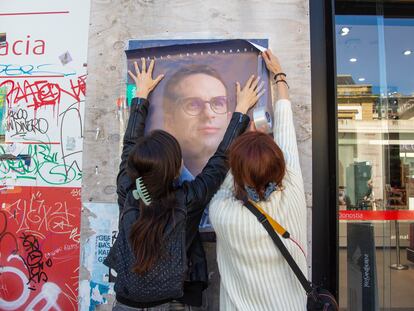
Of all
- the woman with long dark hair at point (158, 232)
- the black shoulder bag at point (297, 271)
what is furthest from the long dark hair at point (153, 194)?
the black shoulder bag at point (297, 271)

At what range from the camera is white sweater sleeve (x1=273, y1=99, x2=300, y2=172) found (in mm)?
2084

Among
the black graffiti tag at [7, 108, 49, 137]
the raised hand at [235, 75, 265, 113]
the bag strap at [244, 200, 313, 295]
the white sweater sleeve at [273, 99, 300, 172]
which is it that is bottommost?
the bag strap at [244, 200, 313, 295]

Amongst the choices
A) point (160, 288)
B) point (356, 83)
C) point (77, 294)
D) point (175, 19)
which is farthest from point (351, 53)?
point (77, 294)

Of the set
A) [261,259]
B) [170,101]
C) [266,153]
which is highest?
[170,101]

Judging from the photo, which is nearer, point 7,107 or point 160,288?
point 160,288

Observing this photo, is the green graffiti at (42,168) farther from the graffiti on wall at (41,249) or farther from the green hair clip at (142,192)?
the green hair clip at (142,192)

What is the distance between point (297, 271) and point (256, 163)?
0.51m

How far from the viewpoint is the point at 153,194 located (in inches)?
73.5

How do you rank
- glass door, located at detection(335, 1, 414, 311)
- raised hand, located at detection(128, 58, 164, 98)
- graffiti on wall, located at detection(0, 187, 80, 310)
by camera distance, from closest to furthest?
raised hand, located at detection(128, 58, 164, 98), graffiti on wall, located at detection(0, 187, 80, 310), glass door, located at detection(335, 1, 414, 311)

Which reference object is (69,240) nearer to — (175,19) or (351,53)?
(175,19)

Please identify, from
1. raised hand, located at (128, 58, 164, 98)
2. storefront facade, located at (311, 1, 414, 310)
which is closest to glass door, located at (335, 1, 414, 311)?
storefront facade, located at (311, 1, 414, 310)

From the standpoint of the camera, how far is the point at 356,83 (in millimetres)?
3523

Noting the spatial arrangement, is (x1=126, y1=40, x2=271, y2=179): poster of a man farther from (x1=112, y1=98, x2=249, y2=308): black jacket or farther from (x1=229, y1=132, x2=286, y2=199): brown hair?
(x1=229, y1=132, x2=286, y2=199): brown hair

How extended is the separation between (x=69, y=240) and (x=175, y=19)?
181 centimetres
